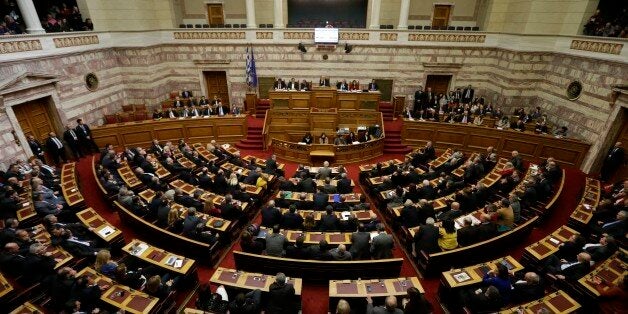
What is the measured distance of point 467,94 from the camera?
16656mm

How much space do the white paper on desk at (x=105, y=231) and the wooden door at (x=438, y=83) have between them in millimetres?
15950

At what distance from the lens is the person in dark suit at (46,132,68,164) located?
479 inches

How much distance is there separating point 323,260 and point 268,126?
31.7 ft

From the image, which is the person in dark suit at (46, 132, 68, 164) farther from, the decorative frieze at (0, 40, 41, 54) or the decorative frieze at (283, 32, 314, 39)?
the decorative frieze at (283, 32, 314, 39)

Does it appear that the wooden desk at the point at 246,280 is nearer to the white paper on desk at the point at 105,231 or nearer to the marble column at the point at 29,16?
the white paper on desk at the point at 105,231

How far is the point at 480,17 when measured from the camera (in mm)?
17766

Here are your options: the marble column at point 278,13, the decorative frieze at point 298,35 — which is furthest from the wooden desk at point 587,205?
the marble column at point 278,13

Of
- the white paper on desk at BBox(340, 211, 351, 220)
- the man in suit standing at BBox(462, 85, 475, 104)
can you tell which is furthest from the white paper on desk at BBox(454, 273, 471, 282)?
the man in suit standing at BBox(462, 85, 475, 104)

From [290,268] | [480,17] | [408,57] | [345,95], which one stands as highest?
[480,17]

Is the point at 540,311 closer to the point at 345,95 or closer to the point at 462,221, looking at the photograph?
the point at 462,221

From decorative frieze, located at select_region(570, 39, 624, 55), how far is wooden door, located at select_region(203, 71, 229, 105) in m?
16.5

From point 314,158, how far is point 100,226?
309 inches

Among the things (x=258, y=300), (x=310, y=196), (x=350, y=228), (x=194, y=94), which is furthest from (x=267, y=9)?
(x=258, y=300)

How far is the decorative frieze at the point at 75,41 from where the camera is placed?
1255cm
